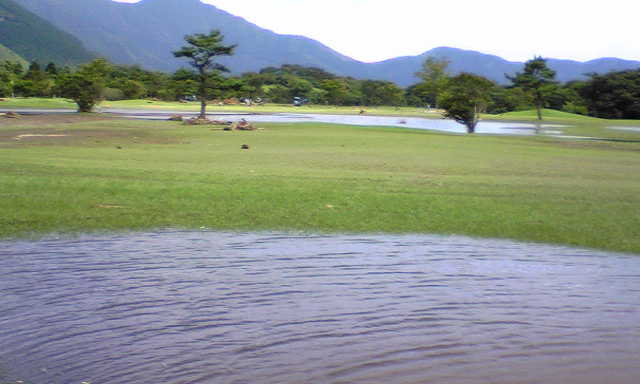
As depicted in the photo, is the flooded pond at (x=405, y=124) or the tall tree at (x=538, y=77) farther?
the tall tree at (x=538, y=77)

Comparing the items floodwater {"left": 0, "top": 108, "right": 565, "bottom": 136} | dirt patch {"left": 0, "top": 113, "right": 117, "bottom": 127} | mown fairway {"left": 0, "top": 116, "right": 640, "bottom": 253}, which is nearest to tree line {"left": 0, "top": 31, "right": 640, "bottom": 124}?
floodwater {"left": 0, "top": 108, "right": 565, "bottom": 136}

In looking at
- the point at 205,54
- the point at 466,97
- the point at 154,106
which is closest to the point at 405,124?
the point at 466,97

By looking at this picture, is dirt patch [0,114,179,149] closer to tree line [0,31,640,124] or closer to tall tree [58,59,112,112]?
tree line [0,31,640,124]

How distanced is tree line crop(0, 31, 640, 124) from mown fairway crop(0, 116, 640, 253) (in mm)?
27352

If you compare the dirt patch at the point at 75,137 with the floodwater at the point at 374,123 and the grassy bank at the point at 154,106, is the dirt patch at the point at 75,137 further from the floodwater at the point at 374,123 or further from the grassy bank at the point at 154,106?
the grassy bank at the point at 154,106

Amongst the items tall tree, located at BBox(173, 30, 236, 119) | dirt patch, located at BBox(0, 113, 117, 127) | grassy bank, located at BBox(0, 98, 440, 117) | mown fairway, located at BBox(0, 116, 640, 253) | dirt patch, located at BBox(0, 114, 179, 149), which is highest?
tall tree, located at BBox(173, 30, 236, 119)

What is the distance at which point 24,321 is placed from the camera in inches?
261

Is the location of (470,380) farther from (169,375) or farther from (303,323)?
(169,375)

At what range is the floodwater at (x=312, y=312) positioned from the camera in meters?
5.73

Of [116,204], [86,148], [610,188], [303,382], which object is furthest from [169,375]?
[86,148]

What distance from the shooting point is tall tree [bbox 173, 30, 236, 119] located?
183 ft

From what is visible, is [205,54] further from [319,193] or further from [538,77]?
[538,77]

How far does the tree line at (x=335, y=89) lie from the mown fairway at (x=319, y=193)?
27.4m

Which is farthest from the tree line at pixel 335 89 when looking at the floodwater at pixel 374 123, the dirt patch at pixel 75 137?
the dirt patch at pixel 75 137
